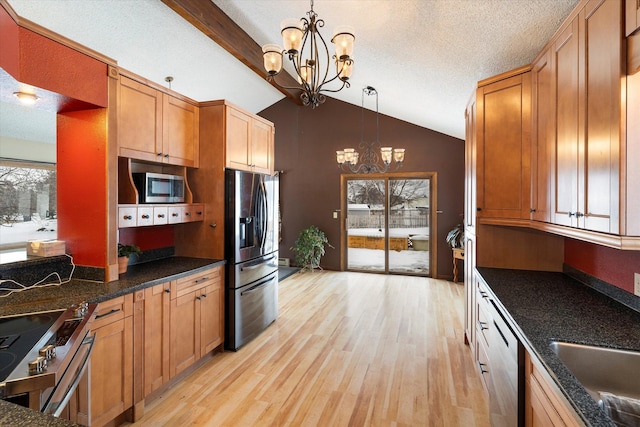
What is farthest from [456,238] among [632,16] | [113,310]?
[113,310]

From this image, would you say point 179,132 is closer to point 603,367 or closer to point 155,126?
point 155,126

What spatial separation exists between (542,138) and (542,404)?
153 cm

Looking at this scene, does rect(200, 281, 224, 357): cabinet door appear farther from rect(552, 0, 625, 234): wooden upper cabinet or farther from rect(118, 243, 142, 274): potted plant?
rect(552, 0, 625, 234): wooden upper cabinet

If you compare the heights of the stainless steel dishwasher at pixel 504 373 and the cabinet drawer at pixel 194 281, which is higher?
the cabinet drawer at pixel 194 281

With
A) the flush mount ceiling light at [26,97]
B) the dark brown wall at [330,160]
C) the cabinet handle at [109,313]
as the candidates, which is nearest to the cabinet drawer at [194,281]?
the cabinet handle at [109,313]

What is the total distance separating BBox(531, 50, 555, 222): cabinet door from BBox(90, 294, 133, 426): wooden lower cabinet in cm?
267

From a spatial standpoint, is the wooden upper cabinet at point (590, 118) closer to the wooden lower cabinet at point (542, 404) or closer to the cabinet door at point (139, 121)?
the wooden lower cabinet at point (542, 404)

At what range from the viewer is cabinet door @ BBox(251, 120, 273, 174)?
11.6 ft

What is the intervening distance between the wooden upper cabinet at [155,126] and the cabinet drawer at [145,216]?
396 mm

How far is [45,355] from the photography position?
3.79 ft

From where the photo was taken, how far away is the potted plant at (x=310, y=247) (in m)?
6.30

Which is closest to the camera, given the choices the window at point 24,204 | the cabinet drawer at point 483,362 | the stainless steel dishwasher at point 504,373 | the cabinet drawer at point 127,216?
the stainless steel dishwasher at point 504,373

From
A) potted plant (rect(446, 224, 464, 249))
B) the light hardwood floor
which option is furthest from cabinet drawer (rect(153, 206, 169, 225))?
potted plant (rect(446, 224, 464, 249))

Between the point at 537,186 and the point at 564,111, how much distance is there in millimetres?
546
